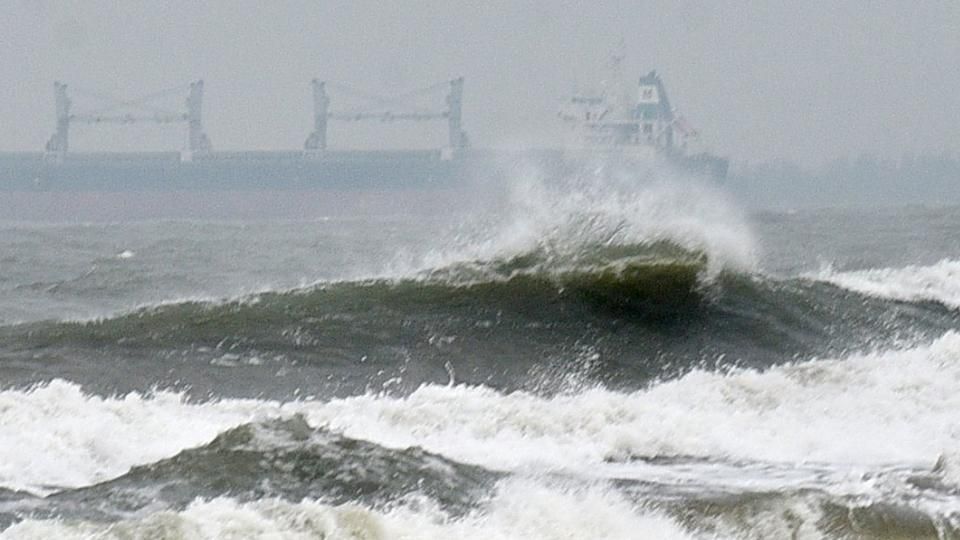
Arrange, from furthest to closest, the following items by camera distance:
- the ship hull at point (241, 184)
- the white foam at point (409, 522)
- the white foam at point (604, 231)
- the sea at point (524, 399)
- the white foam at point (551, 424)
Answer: the ship hull at point (241, 184)
the white foam at point (604, 231)
the white foam at point (551, 424)
the sea at point (524, 399)
the white foam at point (409, 522)

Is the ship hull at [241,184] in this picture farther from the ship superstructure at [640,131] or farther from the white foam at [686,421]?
the white foam at [686,421]

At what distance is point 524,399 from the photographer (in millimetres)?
14055

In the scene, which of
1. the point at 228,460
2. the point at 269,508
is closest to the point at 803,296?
the point at 228,460

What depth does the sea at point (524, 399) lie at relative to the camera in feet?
32.1

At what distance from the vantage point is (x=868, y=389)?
1587 cm

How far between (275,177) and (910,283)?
97.4 meters

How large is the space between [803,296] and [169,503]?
1293cm

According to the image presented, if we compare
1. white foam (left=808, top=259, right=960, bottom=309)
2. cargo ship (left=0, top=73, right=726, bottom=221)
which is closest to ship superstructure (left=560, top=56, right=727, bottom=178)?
cargo ship (left=0, top=73, right=726, bottom=221)

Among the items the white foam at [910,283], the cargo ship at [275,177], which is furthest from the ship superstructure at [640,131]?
the white foam at [910,283]

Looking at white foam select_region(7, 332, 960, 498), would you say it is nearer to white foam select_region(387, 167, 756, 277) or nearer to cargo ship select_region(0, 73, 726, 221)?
white foam select_region(387, 167, 756, 277)

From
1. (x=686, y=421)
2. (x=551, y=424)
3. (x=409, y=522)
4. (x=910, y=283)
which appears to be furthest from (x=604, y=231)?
(x=409, y=522)

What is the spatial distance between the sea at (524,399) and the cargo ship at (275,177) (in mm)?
90068

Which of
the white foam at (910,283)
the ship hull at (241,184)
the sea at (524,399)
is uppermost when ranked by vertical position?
the sea at (524,399)

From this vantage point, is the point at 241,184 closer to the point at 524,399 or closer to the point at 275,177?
the point at 275,177
